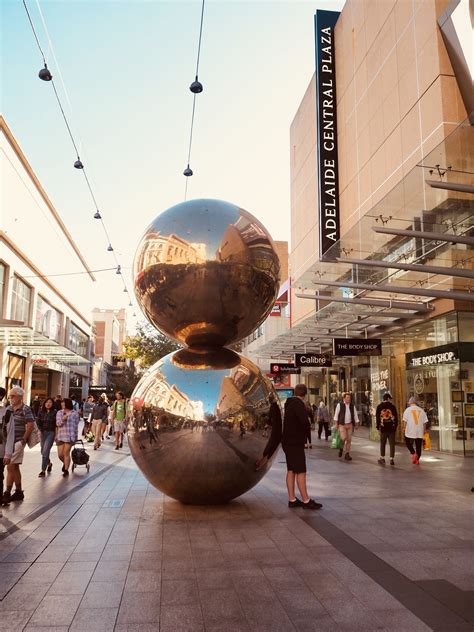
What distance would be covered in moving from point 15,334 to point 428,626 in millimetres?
24707

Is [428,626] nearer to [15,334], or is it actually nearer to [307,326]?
[307,326]

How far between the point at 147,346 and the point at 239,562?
3043 centimetres

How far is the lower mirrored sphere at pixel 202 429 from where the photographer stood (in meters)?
6.16

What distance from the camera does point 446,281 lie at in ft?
49.2

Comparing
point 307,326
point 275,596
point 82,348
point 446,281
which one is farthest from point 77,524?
point 82,348

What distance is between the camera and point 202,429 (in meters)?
6.11

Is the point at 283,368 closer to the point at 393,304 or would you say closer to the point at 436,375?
the point at 436,375

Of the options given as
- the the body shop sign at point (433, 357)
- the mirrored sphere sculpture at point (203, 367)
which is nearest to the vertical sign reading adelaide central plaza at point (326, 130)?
the the body shop sign at point (433, 357)

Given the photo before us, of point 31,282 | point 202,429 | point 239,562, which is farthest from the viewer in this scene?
point 31,282

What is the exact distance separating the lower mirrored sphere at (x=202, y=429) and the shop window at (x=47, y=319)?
2804cm

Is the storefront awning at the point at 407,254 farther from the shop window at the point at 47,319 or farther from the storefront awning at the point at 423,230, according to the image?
the shop window at the point at 47,319

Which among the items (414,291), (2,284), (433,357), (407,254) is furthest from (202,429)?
(2,284)

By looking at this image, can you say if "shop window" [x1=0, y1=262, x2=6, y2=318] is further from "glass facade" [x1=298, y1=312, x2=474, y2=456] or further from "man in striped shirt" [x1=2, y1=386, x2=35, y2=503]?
"man in striped shirt" [x1=2, y1=386, x2=35, y2=503]

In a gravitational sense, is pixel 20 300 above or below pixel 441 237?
above
